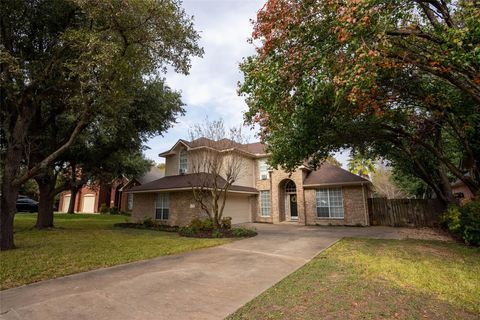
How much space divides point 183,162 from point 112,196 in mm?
22360

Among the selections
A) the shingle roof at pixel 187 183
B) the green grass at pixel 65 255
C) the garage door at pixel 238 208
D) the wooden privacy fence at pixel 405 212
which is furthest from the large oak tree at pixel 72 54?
the wooden privacy fence at pixel 405 212

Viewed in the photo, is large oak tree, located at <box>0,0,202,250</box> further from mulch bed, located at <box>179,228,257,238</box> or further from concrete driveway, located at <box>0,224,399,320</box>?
mulch bed, located at <box>179,228,257,238</box>

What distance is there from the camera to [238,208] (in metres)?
21.1

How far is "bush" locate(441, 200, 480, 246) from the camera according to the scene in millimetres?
10164

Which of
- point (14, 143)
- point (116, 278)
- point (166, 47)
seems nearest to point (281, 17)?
point (166, 47)

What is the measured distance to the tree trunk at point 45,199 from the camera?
16078 mm

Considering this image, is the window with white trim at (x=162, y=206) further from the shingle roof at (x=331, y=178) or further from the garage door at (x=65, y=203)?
the garage door at (x=65, y=203)

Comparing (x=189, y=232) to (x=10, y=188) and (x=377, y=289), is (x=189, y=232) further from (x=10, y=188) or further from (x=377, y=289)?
(x=377, y=289)

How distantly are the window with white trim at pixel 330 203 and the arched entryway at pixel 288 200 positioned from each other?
2210mm

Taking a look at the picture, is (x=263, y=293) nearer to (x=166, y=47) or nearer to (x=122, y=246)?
(x=122, y=246)

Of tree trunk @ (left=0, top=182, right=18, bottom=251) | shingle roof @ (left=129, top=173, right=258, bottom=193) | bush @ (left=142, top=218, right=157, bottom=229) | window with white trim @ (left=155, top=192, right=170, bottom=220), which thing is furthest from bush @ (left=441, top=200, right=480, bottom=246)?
tree trunk @ (left=0, top=182, right=18, bottom=251)

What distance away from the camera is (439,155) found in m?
11.4

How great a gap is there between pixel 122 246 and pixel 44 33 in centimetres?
923

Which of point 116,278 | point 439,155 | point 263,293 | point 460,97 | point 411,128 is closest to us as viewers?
point 263,293
